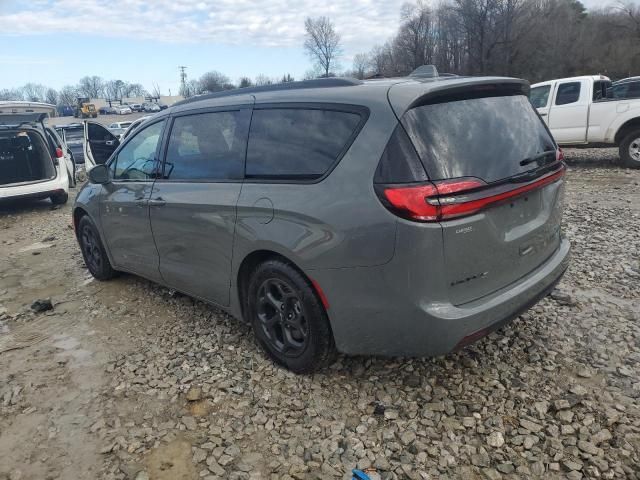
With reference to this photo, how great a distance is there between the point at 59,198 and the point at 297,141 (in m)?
9.11

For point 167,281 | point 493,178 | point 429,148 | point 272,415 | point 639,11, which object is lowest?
point 272,415

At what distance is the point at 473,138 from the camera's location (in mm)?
2543

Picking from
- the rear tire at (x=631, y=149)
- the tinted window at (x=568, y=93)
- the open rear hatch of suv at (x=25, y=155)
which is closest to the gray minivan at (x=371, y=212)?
the open rear hatch of suv at (x=25, y=155)

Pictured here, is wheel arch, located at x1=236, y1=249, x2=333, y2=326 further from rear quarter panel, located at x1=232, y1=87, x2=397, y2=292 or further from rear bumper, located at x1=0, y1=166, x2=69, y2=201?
rear bumper, located at x1=0, y1=166, x2=69, y2=201

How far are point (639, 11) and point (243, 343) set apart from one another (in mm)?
73105

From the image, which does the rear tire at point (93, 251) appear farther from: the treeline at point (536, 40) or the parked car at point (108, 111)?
the parked car at point (108, 111)

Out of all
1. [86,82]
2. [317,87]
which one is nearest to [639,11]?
[317,87]

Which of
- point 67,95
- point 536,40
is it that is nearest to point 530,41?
point 536,40

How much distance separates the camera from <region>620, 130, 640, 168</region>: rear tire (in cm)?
964

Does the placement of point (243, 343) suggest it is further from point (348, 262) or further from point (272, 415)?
point (348, 262)

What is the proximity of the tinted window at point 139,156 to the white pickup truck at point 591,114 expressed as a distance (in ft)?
26.0

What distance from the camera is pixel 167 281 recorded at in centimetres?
400

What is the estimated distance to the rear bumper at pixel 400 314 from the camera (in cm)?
240

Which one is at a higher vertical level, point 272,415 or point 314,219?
point 314,219
